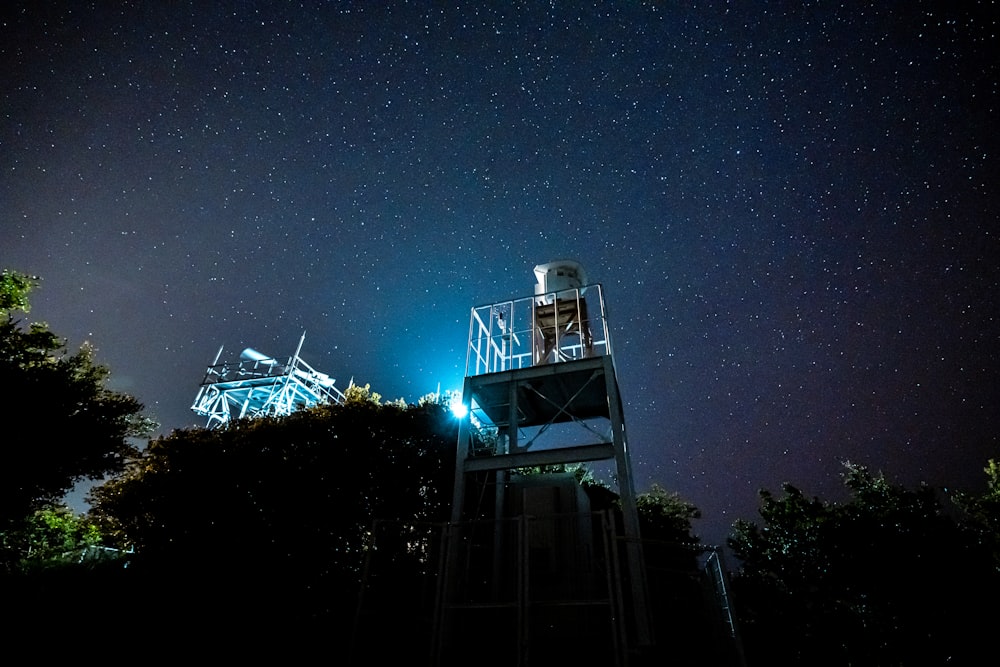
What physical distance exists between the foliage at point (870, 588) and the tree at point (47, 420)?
29344 millimetres

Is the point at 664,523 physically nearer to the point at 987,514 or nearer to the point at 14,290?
the point at 987,514

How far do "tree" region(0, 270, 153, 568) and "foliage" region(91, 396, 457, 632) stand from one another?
49.8 inches

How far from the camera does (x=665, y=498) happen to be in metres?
40.6

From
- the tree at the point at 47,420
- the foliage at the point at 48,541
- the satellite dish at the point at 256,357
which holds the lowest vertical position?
the foliage at the point at 48,541

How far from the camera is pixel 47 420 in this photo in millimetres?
17016

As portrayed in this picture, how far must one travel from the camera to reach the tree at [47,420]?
52.4ft

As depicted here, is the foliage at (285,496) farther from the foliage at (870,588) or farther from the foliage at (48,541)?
the foliage at (870,588)

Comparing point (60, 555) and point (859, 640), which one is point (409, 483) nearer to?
point (60, 555)

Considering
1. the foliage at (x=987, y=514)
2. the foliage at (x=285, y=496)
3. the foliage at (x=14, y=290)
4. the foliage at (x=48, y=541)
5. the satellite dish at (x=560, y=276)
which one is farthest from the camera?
the foliage at (x=987, y=514)

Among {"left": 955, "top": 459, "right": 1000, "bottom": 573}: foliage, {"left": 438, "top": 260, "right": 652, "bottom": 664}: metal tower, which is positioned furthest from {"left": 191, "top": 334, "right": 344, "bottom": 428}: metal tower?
{"left": 955, "top": 459, "right": 1000, "bottom": 573}: foliage

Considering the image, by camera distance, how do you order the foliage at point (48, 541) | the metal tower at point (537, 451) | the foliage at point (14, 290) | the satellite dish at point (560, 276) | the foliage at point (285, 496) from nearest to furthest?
1. the metal tower at point (537, 451)
2. the foliage at point (285, 496)
3. the foliage at point (48, 541)
4. the satellite dish at point (560, 276)
5. the foliage at point (14, 290)

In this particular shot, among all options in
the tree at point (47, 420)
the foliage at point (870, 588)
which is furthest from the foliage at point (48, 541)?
the foliage at point (870, 588)

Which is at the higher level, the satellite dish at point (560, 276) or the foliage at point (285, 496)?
the satellite dish at point (560, 276)

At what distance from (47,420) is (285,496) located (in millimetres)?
8900
